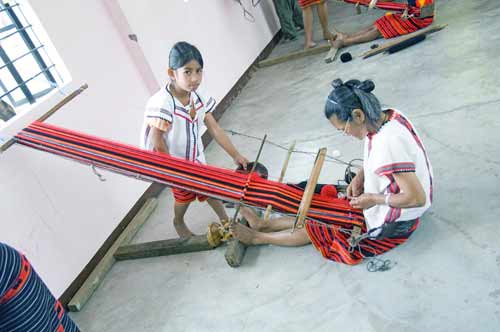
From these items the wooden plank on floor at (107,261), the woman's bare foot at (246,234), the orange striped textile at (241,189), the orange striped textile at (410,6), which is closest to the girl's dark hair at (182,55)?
the orange striped textile at (241,189)

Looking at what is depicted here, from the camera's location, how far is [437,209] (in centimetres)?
211

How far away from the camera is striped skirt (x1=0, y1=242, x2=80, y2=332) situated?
3.84ft

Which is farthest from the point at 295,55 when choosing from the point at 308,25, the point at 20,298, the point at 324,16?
the point at 20,298

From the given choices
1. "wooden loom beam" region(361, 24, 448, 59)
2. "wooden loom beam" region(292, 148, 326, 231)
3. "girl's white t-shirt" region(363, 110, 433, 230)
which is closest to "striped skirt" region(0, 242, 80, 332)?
"wooden loom beam" region(292, 148, 326, 231)

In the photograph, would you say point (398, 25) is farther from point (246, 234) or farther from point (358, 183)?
point (246, 234)

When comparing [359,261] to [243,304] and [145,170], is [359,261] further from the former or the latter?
[145,170]

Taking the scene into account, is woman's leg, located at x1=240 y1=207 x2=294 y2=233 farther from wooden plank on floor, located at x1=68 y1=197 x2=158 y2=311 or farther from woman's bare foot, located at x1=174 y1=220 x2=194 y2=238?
wooden plank on floor, located at x1=68 y1=197 x2=158 y2=311

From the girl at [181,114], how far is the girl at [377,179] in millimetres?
690

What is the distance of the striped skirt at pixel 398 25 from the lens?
14.2 ft

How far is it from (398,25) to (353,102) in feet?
11.0

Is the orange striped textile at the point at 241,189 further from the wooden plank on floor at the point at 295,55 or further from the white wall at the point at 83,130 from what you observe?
the wooden plank on floor at the point at 295,55

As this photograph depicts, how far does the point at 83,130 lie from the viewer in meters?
2.74

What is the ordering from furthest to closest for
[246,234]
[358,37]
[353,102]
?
1. [358,37]
2. [246,234]
3. [353,102]

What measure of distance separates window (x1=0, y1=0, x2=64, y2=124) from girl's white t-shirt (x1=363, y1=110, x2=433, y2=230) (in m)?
1.95
